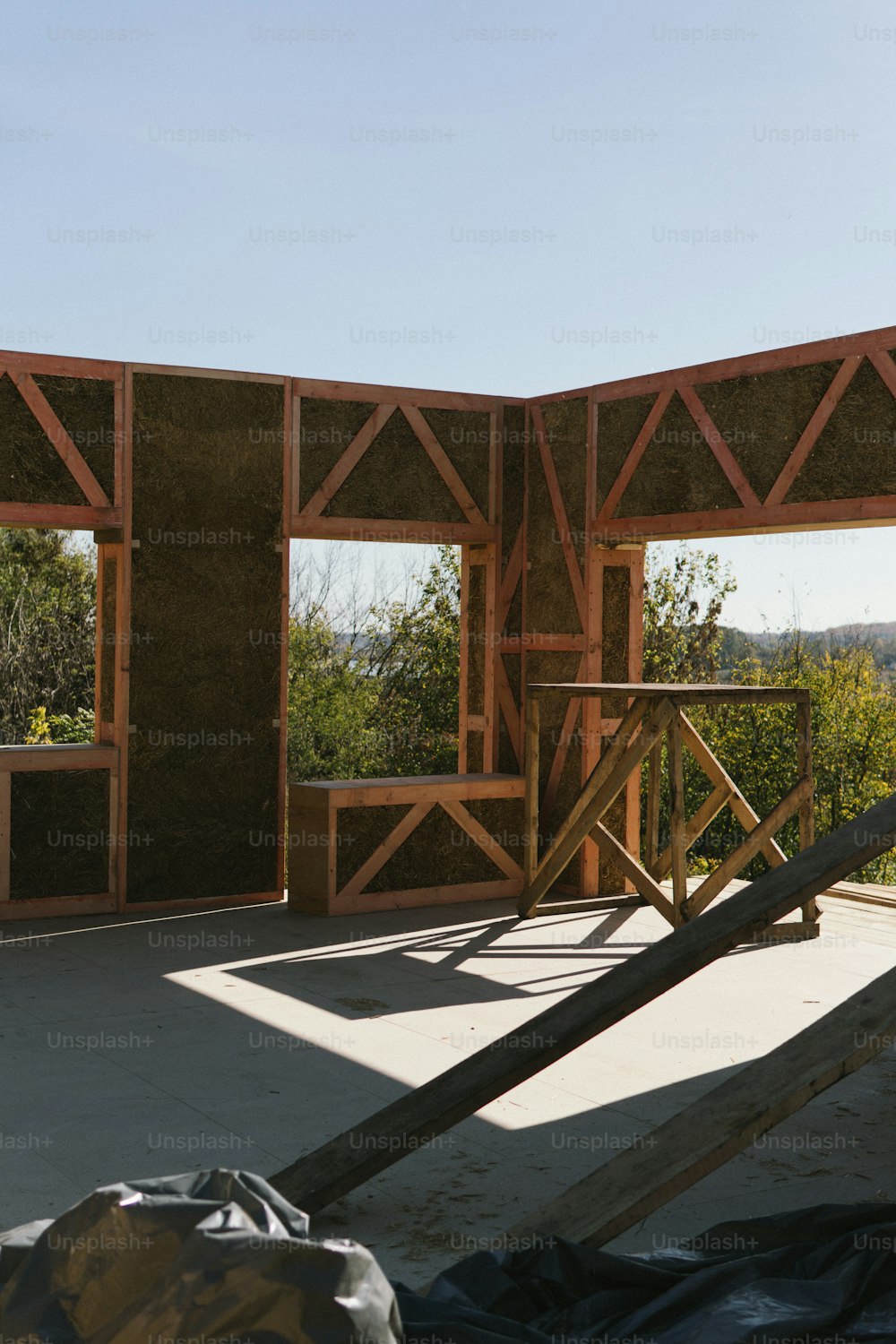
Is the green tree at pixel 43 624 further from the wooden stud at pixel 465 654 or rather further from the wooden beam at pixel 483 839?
the wooden beam at pixel 483 839

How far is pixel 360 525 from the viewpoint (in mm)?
11102

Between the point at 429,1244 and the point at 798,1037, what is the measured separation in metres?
1.44

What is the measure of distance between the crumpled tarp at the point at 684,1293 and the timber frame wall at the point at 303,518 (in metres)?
5.91

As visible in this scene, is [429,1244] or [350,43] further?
[350,43]

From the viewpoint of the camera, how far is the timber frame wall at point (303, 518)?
974 centimetres

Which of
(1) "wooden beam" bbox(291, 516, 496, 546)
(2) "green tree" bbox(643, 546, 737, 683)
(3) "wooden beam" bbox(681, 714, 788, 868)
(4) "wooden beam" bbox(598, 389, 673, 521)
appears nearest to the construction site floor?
(3) "wooden beam" bbox(681, 714, 788, 868)

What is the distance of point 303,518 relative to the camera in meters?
10.9

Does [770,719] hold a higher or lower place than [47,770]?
higher

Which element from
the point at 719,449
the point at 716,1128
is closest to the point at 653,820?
the point at 719,449

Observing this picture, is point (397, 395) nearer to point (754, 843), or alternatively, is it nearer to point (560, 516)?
point (560, 516)

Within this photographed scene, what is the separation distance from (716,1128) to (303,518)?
24.3 feet

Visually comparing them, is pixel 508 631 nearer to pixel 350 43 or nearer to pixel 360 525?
pixel 360 525

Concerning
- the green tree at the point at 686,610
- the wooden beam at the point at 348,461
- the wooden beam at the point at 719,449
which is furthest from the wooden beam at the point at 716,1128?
the green tree at the point at 686,610

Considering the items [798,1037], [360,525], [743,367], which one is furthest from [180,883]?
[798,1037]
